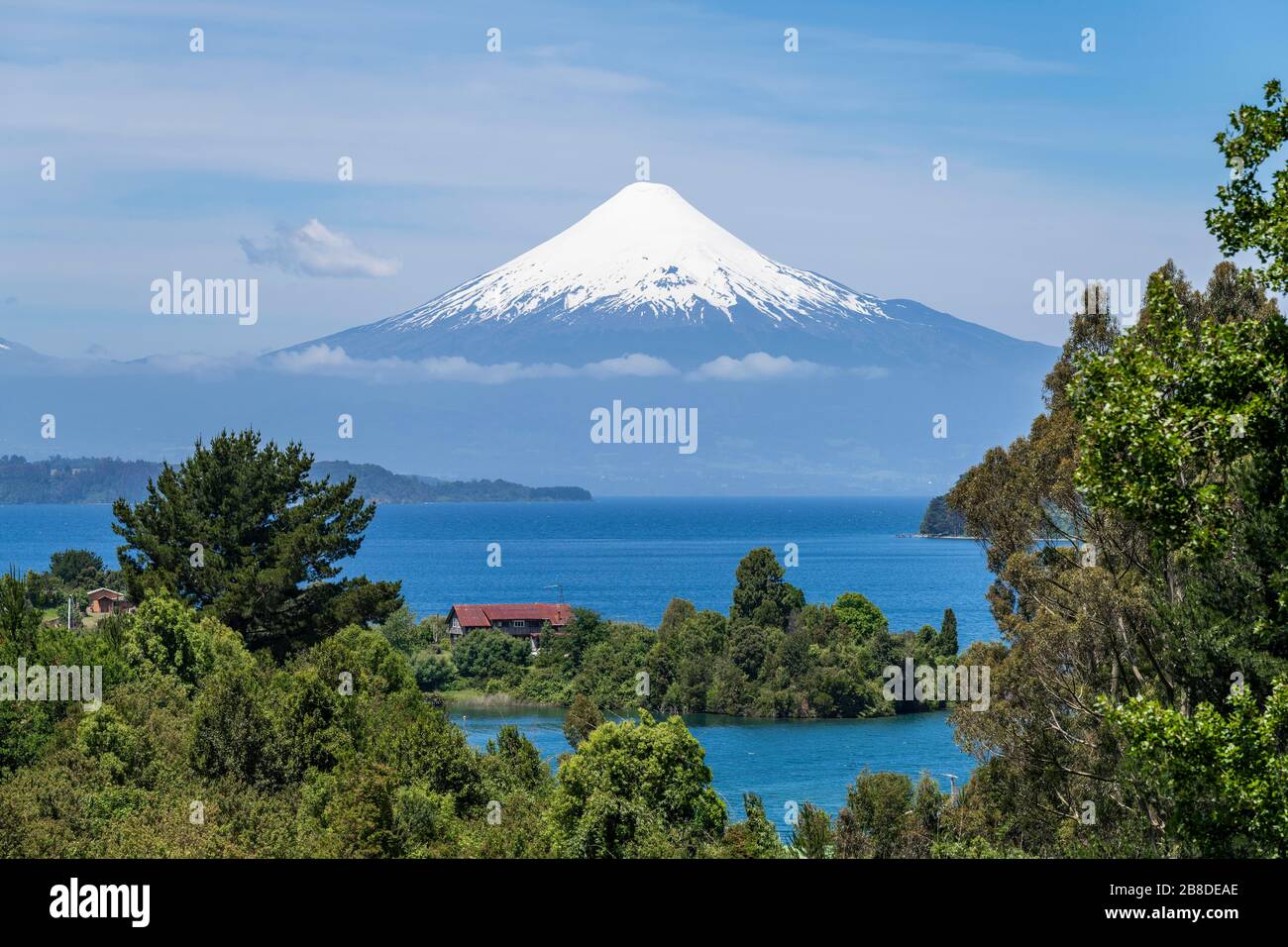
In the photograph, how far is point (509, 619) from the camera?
80.4m

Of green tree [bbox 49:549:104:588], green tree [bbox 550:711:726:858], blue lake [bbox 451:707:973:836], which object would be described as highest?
green tree [bbox 49:549:104:588]

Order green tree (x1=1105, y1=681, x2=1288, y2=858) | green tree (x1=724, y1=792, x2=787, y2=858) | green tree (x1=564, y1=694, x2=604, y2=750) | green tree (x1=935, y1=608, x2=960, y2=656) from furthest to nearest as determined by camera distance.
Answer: green tree (x1=935, y1=608, x2=960, y2=656)
green tree (x1=564, y1=694, x2=604, y2=750)
green tree (x1=724, y1=792, x2=787, y2=858)
green tree (x1=1105, y1=681, x2=1288, y2=858)

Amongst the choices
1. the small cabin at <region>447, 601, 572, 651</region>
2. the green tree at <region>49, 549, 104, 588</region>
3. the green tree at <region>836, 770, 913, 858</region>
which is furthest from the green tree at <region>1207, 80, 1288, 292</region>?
the green tree at <region>49, 549, 104, 588</region>

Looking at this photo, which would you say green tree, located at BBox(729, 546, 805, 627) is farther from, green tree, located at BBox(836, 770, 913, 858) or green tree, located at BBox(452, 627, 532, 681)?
green tree, located at BBox(836, 770, 913, 858)

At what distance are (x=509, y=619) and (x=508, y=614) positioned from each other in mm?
679

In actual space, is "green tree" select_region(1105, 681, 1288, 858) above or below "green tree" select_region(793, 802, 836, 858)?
above

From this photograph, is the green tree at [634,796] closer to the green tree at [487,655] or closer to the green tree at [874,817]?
the green tree at [874,817]

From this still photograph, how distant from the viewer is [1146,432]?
9.13 m

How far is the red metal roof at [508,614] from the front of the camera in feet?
261

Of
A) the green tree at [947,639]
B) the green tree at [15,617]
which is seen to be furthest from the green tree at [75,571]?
the green tree at [15,617]

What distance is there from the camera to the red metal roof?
261 ft

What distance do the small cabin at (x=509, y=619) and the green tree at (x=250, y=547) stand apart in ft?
140
